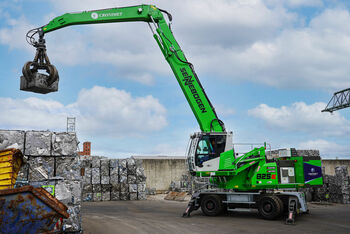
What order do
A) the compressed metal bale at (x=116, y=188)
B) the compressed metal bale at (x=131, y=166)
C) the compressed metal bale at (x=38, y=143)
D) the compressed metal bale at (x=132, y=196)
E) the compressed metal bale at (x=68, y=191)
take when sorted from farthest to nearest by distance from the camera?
the compressed metal bale at (x=131, y=166) < the compressed metal bale at (x=132, y=196) < the compressed metal bale at (x=116, y=188) < the compressed metal bale at (x=38, y=143) < the compressed metal bale at (x=68, y=191)

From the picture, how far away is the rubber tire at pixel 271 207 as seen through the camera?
1258 cm

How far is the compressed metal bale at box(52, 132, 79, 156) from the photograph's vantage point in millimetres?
9227

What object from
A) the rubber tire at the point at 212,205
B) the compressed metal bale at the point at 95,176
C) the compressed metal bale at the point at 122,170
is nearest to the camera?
the rubber tire at the point at 212,205

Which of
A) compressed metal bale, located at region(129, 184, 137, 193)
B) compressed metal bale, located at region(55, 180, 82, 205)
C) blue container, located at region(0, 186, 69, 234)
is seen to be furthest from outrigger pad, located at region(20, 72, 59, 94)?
compressed metal bale, located at region(129, 184, 137, 193)

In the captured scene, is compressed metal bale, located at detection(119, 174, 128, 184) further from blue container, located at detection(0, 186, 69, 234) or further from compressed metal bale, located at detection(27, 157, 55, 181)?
blue container, located at detection(0, 186, 69, 234)

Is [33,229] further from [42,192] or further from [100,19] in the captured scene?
[100,19]

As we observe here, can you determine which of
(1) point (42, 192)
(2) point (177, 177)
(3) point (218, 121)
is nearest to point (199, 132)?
(3) point (218, 121)

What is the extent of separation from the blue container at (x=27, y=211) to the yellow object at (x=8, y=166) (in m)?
1.36

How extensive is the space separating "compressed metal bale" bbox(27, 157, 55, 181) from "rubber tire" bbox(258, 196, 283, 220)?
308 inches

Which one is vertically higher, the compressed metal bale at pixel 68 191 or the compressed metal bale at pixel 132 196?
→ the compressed metal bale at pixel 68 191

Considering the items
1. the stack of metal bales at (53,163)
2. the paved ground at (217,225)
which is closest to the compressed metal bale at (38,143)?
the stack of metal bales at (53,163)

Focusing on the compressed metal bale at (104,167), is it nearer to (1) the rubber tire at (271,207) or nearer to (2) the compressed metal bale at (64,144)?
(1) the rubber tire at (271,207)

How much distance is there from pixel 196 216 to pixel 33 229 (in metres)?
8.52

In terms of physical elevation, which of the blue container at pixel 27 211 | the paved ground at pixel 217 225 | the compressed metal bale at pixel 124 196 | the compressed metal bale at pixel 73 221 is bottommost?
the paved ground at pixel 217 225
